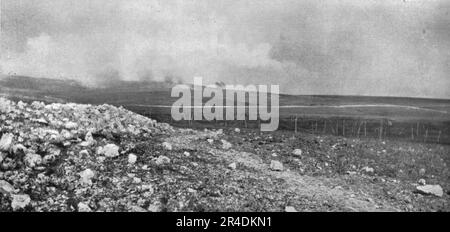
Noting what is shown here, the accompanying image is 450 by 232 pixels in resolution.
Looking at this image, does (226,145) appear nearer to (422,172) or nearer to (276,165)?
(276,165)

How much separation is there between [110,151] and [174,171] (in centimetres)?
190

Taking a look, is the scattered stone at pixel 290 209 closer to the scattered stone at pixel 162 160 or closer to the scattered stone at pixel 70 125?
the scattered stone at pixel 162 160

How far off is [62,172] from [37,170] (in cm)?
58

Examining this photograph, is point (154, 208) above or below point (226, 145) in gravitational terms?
below

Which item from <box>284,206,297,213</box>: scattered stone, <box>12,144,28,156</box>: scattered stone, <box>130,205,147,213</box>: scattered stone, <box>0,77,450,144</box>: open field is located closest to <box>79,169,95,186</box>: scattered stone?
<box>130,205,147,213</box>: scattered stone

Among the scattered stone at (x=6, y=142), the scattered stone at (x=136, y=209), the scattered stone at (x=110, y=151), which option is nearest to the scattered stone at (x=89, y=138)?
the scattered stone at (x=110, y=151)

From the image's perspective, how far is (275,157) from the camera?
12.6 meters

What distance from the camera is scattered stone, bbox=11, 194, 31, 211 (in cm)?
798

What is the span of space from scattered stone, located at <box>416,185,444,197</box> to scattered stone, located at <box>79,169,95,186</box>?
9.44 meters

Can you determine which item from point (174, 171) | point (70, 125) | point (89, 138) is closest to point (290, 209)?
point (174, 171)

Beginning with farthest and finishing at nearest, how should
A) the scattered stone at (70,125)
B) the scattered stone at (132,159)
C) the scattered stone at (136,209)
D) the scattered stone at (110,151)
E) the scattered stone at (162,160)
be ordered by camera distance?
the scattered stone at (70,125), the scattered stone at (162,160), the scattered stone at (110,151), the scattered stone at (132,159), the scattered stone at (136,209)

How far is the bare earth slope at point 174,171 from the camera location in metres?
8.67

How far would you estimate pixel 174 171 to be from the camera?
32.8 ft

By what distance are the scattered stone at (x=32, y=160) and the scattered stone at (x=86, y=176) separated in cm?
110
